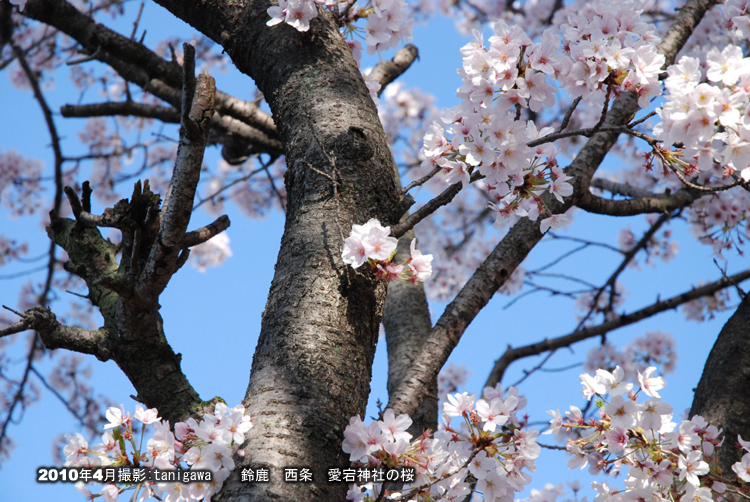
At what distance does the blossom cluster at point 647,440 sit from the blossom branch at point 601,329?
1.34 meters

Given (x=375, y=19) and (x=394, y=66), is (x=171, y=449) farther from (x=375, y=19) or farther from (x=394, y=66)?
(x=394, y=66)

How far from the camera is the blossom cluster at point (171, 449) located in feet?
4.15

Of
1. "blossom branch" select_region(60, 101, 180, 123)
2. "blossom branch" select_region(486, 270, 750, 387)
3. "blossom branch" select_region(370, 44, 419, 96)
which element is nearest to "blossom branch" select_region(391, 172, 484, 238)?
"blossom branch" select_region(486, 270, 750, 387)

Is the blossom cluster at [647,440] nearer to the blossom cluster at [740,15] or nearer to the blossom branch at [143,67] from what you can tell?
the blossom cluster at [740,15]

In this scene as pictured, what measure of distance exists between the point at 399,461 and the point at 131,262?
3.47 ft

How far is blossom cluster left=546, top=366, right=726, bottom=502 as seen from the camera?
1688 mm

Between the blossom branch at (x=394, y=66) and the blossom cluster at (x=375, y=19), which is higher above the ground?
the blossom branch at (x=394, y=66)

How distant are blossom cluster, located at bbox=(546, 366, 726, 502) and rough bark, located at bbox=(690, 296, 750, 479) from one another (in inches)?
21.5

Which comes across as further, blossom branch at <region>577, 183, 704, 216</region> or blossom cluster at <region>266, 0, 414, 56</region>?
blossom branch at <region>577, 183, 704, 216</region>

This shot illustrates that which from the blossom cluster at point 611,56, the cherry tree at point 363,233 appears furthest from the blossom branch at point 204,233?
the blossom cluster at point 611,56

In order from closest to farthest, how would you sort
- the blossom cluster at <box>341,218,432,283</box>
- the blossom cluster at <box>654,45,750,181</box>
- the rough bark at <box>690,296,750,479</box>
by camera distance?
the blossom cluster at <box>654,45,750,181</box> → the blossom cluster at <box>341,218,432,283</box> → the rough bark at <box>690,296,750,479</box>

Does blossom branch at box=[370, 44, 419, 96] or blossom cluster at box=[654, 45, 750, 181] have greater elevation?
blossom branch at box=[370, 44, 419, 96]

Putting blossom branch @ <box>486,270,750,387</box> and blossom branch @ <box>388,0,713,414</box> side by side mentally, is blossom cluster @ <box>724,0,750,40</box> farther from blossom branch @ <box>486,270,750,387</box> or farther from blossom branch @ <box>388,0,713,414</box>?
blossom branch @ <box>486,270,750,387</box>

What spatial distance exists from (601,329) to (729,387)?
34.0 inches
